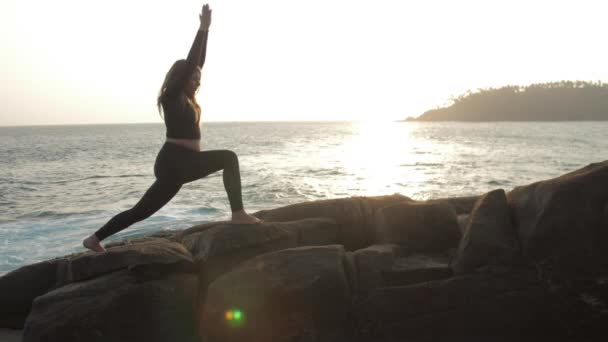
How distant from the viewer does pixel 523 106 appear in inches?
6152

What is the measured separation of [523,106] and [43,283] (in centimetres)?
16789

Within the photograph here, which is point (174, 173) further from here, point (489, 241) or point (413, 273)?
point (489, 241)

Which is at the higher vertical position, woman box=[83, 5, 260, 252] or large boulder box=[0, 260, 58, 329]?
woman box=[83, 5, 260, 252]

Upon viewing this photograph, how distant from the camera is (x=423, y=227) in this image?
6.07 m

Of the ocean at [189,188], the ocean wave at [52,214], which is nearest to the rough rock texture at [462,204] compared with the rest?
the ocean at [189,188]

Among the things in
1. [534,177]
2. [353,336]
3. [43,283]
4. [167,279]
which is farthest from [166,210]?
[534,177]

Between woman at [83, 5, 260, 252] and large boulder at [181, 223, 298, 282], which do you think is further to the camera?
large boulder at [181, 223, 298, 282]

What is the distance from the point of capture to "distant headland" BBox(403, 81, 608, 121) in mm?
146125

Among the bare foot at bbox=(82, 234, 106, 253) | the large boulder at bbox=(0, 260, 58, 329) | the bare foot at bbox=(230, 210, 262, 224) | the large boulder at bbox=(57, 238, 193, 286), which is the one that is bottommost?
the large boulder at bbox=(0, 260, 58, 329)

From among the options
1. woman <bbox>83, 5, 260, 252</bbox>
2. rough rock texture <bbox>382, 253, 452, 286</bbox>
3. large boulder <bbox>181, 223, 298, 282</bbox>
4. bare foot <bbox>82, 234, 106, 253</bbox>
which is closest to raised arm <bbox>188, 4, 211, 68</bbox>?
woman <bbox>83, 5, 260, 252</bbox>

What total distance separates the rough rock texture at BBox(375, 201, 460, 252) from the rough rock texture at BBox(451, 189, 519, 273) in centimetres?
51

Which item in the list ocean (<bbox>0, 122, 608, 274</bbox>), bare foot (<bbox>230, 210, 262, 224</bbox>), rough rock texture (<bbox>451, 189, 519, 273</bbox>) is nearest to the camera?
rough rock texture (<bbox>451, 189, 519, 273</bbox>)

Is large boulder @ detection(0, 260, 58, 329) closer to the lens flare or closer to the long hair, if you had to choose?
the lens flare

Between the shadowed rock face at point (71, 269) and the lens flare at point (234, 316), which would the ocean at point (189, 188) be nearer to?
the shadowed rock face at point (71, 269)
